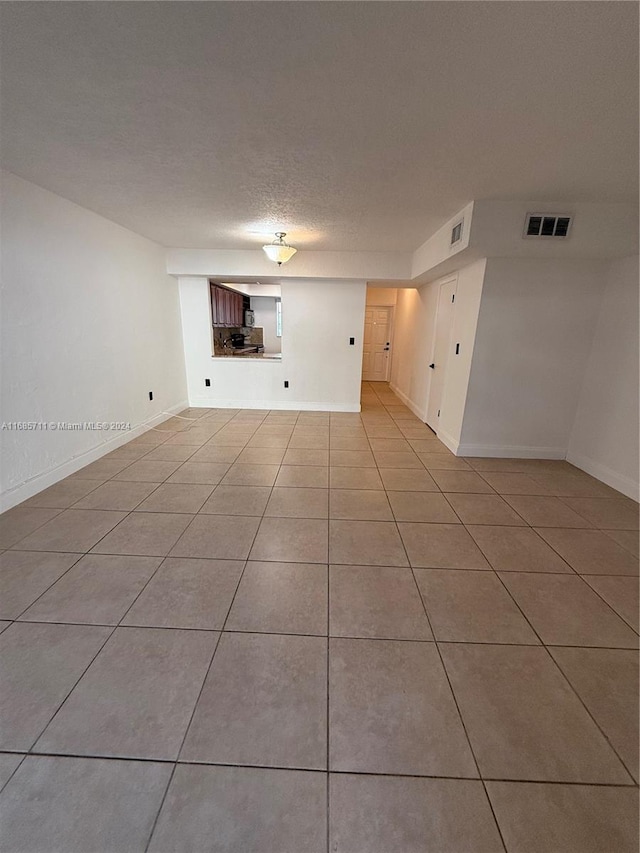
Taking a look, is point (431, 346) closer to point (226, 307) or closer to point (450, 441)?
point (450, 441)

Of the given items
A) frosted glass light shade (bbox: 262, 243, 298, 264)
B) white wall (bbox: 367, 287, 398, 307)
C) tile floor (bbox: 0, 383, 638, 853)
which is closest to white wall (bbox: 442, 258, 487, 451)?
tile floor (bbox: 0, 383, 638, 853)

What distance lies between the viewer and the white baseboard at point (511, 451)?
3809mm

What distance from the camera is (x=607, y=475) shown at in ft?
10.6

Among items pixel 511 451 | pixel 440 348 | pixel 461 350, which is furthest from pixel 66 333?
pixel 511 451

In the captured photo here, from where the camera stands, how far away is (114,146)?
208cm

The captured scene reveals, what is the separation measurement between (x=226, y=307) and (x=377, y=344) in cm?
365

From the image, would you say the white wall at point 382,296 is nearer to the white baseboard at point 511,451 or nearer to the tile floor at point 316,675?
the white baseboard at point 511,451

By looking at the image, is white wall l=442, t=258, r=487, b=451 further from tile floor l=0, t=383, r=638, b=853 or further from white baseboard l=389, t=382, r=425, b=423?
tile floor l=0, t=383, r=638, b=853

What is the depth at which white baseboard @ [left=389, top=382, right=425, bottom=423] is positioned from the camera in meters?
5.40

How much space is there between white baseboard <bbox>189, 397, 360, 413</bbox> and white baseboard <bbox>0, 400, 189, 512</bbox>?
133 cm

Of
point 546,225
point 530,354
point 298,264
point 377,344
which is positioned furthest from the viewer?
point 377,344

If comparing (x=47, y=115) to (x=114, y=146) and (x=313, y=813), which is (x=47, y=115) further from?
(x=313, y=813)

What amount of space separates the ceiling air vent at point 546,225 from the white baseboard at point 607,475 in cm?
222

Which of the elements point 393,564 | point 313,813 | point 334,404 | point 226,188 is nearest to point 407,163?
point 226,188
